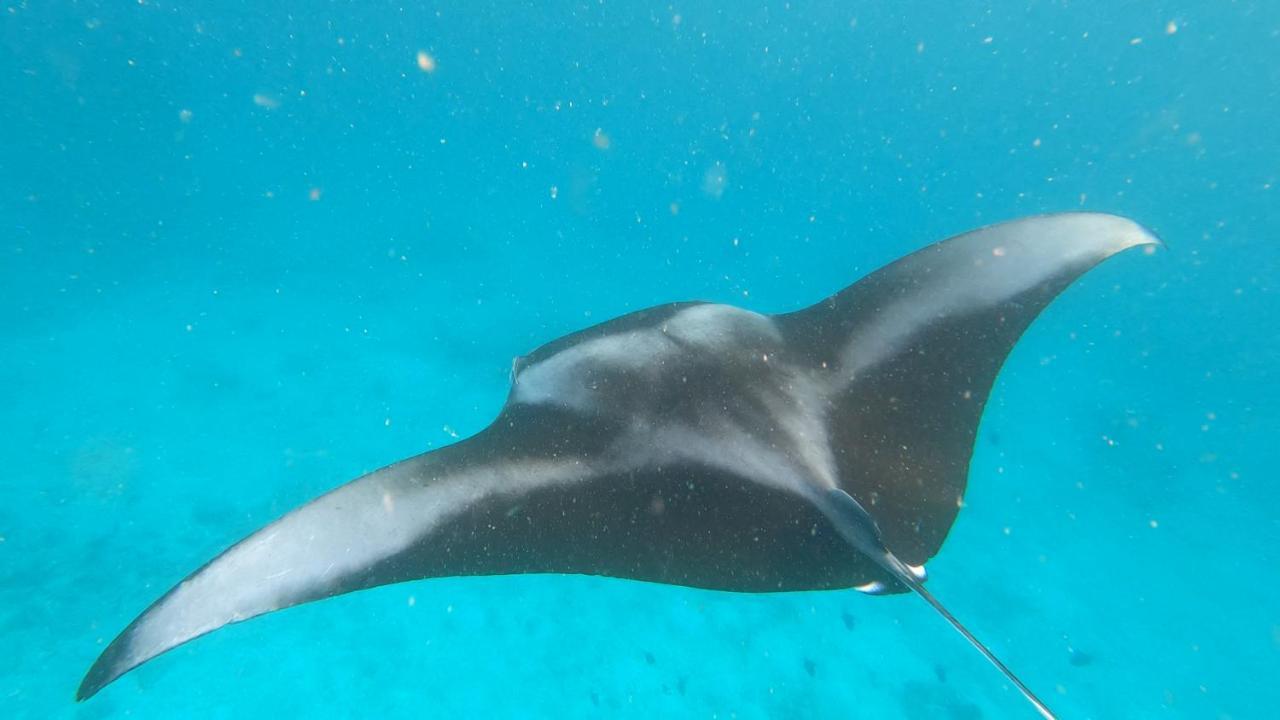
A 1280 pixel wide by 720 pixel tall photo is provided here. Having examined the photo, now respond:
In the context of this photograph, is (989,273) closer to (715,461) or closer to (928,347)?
(928,347)

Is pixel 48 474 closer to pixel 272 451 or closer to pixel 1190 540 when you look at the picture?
pixel 272 451

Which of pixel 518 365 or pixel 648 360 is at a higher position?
pixel 518 365

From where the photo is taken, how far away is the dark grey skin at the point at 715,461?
2.62 meters

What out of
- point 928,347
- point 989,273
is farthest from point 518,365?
point 989,273

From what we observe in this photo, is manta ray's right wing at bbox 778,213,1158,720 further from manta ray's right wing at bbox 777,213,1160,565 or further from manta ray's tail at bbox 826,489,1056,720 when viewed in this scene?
manta ray's tail at bbox 826,489,1056,720

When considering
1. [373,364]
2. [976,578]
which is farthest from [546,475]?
[373,364]

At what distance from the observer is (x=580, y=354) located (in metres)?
3.72

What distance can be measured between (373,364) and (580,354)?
12.0m

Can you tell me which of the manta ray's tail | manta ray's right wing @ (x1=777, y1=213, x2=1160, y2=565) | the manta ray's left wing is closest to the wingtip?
the manta ray's left wing

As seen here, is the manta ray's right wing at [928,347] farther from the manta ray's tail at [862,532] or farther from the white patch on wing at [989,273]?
the manta ray's tail at [862,532]

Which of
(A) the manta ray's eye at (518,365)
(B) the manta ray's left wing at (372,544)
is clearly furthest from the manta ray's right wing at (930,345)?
(A) the manta ray's eye at (518,365)

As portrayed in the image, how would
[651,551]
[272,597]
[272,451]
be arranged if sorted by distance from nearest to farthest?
1. [272,597]
2. [651,551]
3. [272,451]

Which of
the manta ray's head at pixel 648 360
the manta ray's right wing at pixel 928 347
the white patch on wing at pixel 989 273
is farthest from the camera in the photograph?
the white patch on wing at pixel 989 273

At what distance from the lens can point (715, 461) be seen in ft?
10.3
